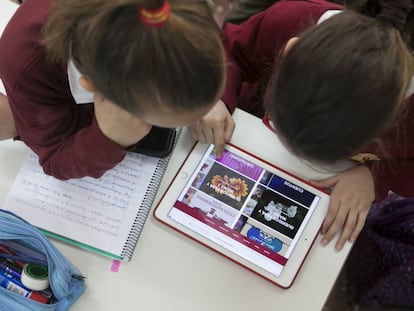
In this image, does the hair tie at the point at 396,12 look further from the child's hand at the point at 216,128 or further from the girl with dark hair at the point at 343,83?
the child's hand at the point at 216,128

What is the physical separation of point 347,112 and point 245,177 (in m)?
0.28

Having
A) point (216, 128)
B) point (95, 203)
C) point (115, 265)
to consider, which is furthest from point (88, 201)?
point (216, 128)

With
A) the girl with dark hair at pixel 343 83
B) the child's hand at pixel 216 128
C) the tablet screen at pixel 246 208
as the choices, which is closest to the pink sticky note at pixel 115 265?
the tablet screen at pixel 246 208

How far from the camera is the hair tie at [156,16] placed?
445 millimetres

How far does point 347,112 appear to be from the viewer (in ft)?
1.73

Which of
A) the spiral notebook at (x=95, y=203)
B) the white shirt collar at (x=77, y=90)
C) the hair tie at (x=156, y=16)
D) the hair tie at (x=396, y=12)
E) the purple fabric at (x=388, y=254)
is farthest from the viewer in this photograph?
the purple fabric at (x=388, y=254)

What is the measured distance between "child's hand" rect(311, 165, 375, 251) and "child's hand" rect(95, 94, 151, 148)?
0.30m

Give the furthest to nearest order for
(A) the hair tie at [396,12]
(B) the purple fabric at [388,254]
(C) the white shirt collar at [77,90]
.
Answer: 1. (B) the purple fabric at [388,254]
2. (C) the white shirt collar at [77,90]
3. (A) the hair tie at [396,12]

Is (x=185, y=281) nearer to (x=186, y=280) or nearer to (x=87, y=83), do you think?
(x=186, y=280)

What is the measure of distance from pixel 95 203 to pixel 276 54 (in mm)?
406

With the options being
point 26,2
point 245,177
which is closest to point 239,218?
point 245,177

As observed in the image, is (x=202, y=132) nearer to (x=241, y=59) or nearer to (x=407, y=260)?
(x=241, y=59)

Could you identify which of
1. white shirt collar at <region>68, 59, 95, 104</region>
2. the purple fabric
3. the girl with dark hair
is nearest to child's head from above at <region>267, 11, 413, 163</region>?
the girl with dark hair

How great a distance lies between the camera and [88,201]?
0.78m
